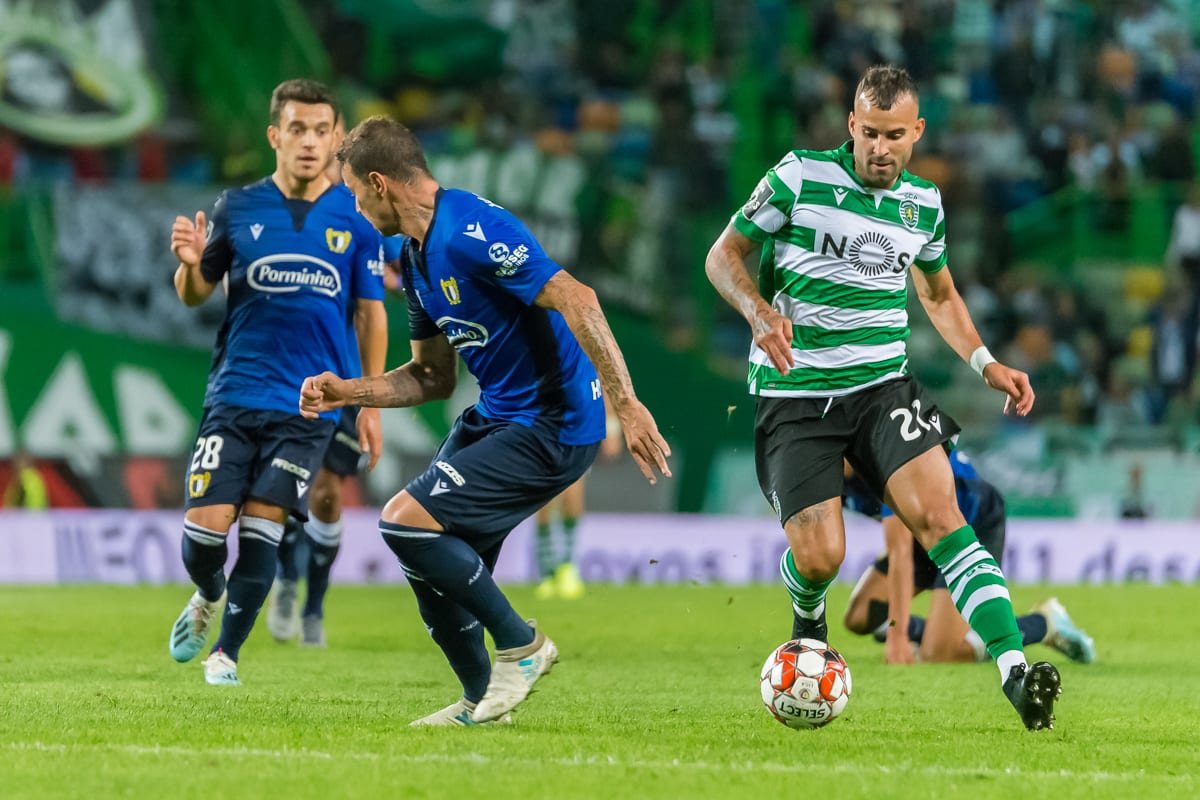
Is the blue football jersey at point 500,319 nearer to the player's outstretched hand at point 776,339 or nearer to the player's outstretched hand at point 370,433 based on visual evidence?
the player's outstretched hand at point 776,339

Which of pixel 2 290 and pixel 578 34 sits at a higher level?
pixel 578 34

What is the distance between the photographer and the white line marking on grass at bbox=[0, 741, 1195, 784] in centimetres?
514

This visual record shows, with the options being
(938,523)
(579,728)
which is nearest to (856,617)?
(938,523)

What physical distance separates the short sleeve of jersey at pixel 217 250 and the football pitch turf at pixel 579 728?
196 cm

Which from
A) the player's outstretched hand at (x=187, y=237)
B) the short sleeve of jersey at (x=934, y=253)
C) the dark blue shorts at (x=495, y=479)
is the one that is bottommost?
the dark blue shorts at (x=495, y=479)

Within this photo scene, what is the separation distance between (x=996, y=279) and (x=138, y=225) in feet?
35.2

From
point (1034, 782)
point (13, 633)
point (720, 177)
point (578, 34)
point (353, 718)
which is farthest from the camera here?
point (578, 34)

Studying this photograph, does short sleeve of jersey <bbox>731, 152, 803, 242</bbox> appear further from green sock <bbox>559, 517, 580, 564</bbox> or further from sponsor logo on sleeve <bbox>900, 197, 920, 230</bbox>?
green sock <bbox>559, 517, 580, 564</bbox>

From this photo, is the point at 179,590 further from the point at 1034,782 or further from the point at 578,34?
the point at 1034,782

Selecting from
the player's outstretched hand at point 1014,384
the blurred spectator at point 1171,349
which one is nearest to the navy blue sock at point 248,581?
the player's outstretched hand at point 1014,384

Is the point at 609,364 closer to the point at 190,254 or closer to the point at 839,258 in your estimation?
the point at 839,258

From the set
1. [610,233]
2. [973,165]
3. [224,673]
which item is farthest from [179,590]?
[973,165]

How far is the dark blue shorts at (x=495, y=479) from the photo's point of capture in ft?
19.8

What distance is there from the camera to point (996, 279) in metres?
21.9
